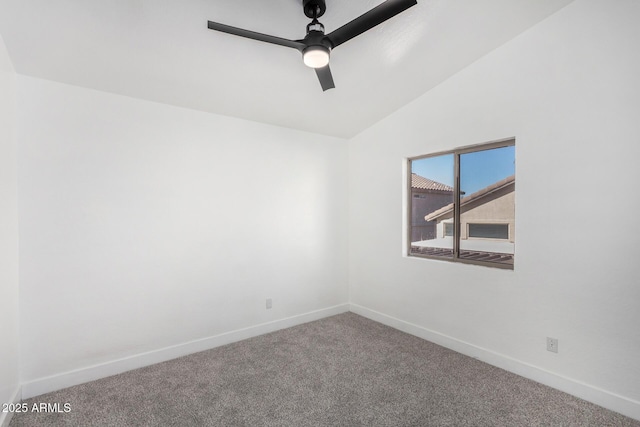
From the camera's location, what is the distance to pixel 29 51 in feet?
7.01

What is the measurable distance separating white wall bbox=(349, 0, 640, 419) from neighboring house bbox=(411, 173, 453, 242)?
1.41 feet

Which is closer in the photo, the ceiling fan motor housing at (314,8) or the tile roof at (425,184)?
the ceiling fan motor housing at (314,8)

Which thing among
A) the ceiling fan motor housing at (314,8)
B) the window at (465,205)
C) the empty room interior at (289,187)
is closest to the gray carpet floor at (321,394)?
the empty room interior at (289,187)

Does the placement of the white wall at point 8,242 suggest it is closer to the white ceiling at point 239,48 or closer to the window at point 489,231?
the white ceiling at point 239,48

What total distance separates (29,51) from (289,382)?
3065 millimetres

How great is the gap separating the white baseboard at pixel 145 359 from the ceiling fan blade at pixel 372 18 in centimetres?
294

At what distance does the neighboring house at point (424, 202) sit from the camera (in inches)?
136

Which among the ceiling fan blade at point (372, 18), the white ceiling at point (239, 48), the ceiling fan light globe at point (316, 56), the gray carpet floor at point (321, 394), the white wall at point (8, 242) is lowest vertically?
the gray carpet floor at point (321, 394)

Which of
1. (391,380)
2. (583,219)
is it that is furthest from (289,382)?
(583,219)

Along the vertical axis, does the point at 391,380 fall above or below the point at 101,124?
below

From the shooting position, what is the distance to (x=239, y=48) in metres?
2.39

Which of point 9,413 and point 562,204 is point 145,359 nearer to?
point 9,413

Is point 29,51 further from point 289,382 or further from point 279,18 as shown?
point 289,382

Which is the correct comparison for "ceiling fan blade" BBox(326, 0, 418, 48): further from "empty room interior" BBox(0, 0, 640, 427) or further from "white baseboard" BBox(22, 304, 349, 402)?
"white baseboard" BBox(22, 304, 349, 402)
